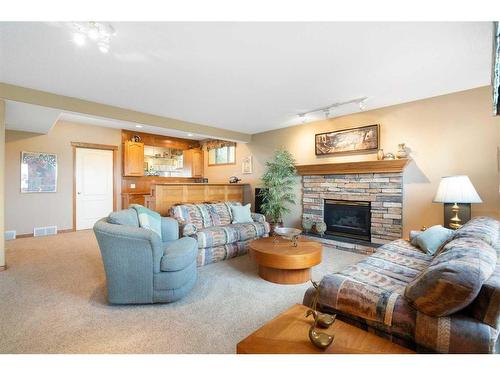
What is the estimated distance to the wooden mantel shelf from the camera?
3.75 meters

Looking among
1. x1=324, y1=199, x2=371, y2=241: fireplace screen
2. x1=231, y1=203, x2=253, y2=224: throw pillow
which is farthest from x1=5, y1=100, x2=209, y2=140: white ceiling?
x1=324, y1=199, x2=371, y2=241: fireplace screen

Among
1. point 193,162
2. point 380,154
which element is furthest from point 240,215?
point 193,162

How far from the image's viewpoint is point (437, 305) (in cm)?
109

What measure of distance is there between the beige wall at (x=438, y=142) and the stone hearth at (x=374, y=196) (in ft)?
0.44

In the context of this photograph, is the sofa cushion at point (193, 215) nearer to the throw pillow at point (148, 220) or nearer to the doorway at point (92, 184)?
the throw pillow at point (148, 220)

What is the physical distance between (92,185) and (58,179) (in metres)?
0.65

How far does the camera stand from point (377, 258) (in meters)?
2.26

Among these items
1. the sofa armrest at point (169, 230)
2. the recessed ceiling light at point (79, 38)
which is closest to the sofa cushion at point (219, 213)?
the sofa armrest at point (169, 230)

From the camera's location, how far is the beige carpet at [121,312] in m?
1.69

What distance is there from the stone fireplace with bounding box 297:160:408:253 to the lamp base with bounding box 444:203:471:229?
62 centimetres
